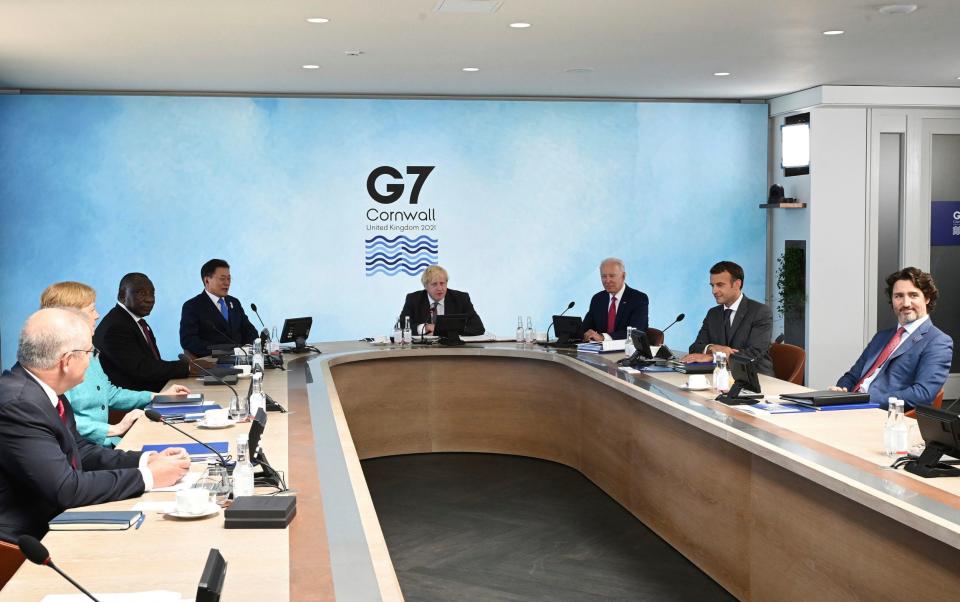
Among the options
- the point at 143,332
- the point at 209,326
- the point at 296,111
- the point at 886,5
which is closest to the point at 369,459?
the point at 209,326

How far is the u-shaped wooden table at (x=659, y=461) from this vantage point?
2.90 meters

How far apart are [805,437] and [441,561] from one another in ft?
6.37

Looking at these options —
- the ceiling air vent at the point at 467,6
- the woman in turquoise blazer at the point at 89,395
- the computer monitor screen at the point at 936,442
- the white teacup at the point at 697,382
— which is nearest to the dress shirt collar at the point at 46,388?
the woman in turquoise blazer at the point at 89,395

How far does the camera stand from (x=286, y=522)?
8.99 feet

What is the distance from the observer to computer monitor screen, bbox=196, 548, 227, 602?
1.71 m

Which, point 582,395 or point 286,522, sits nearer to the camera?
point 286,522

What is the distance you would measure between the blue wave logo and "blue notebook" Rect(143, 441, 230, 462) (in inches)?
228

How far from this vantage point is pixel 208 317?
725 centimetres

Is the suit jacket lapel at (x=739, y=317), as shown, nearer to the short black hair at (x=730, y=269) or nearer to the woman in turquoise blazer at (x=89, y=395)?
the short black hair at (x=730, y=269)

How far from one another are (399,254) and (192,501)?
6841mm

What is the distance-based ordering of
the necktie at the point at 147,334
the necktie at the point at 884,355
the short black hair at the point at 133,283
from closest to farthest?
the necktie at the point at 884,355 → the short black hair at the point at 133,283 → the necktie at the point at 147,334

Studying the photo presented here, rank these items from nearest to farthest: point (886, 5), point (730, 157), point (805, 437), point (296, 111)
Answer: point (805, 437) → point (886, 5) → point (296, 111) → point (730, 157)

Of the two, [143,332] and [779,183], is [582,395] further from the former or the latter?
[779,183]

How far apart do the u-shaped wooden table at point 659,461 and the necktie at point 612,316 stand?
2.14ft
